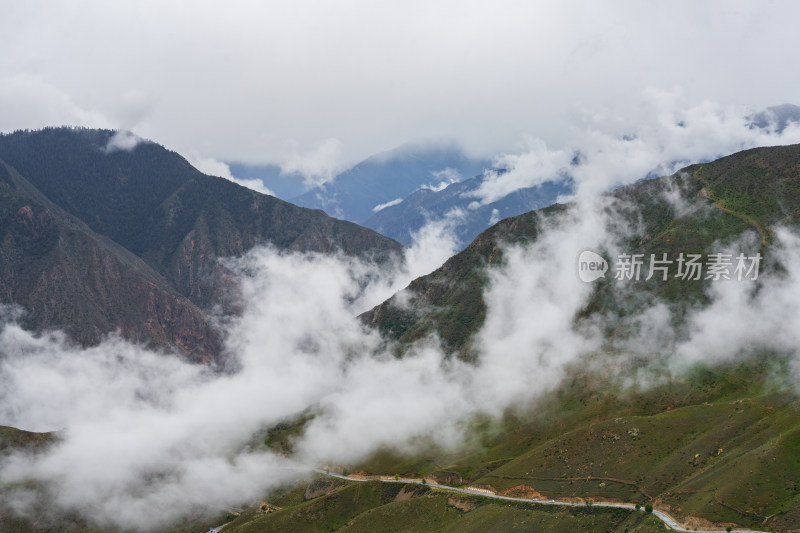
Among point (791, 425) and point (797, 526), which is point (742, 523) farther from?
point (791, 425)

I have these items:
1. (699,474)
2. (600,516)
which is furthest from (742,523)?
(600,516)

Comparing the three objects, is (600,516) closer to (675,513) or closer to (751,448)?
(675,513)

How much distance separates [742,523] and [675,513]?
18636 millimetres

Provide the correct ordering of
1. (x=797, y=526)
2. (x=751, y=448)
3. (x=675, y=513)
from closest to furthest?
1. (x=797, y=526)
2. (x=675, y=513)
3. (x=751, y=448)

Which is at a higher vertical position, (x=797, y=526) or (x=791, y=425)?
(x=791, y=425)

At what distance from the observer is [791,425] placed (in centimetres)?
19988

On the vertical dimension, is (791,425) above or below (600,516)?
above

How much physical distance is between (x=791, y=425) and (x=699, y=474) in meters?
34.3

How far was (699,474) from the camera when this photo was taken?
197 metres

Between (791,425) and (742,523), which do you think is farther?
(791,425)

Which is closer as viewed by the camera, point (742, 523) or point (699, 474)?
point (742, 523)

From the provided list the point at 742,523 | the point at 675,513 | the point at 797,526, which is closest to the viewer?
the point at 797,526

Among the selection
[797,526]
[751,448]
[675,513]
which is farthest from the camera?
[751,448]

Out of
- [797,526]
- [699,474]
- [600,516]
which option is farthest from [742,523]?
[600,516]
